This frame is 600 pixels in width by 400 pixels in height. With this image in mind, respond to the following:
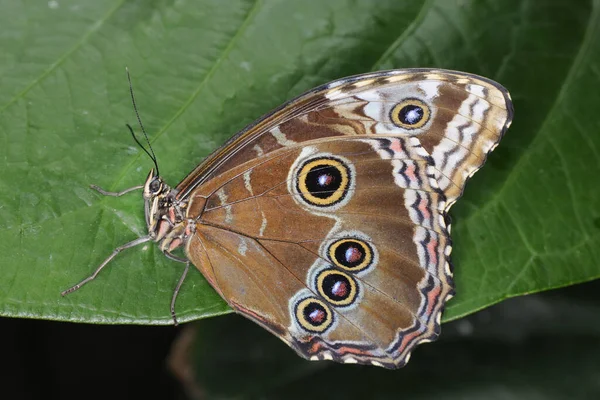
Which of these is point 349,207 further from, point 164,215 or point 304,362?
point 304,362

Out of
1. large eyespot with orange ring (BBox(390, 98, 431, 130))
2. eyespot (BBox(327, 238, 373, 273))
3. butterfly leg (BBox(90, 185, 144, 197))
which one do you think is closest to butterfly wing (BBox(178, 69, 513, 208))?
large eyespot with orange ring (BBox(390, 98, 431, 130))

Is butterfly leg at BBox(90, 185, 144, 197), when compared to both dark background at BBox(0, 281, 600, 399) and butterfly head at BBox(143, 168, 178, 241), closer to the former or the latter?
butterfly head at BBox(143, 168, 178, 241)

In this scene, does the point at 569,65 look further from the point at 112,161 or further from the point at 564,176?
the point at 112,161

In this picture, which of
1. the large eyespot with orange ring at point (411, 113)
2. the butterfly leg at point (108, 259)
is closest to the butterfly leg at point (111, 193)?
the butterfly leg at point (108, 259)

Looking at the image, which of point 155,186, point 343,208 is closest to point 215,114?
point 155,186

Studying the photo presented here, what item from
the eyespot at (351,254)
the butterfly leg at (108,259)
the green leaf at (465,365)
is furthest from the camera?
the green leaf at (465,365)

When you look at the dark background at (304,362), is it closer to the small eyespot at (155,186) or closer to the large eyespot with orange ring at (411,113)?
the small eyespot at (155,186)

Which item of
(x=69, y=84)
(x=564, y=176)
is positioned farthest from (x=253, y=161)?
(x=564, y=176)

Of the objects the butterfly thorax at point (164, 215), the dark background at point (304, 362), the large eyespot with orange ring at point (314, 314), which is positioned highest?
the butterfly thorax at point (164, 215)
